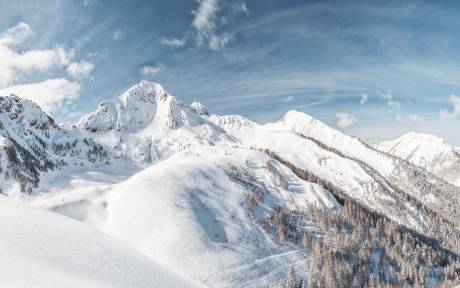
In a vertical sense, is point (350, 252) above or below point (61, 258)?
below

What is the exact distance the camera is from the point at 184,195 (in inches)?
6127

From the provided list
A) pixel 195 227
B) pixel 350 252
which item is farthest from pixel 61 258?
pixel 350 252

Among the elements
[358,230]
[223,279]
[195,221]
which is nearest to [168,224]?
[195,221]

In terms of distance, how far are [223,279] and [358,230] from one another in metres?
104

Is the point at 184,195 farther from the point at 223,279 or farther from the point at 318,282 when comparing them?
the point at 318,282

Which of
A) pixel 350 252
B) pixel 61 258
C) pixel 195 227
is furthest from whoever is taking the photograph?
pixel 350 252

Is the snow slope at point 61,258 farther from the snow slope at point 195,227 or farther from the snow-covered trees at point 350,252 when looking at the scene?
the snow-covered trees at point 350,252

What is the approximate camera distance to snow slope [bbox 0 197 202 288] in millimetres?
12613

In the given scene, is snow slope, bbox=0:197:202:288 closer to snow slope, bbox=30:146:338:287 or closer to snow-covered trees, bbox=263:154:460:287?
snow slope, bbox=30:146:338:287

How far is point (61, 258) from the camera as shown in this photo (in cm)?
1505

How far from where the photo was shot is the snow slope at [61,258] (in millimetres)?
12613

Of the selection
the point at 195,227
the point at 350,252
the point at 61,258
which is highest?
the point at 61,258

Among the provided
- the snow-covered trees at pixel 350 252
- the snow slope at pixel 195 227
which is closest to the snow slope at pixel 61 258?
the snow slope at pixel 195 227

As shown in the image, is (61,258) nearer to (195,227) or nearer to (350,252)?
(195,227)
